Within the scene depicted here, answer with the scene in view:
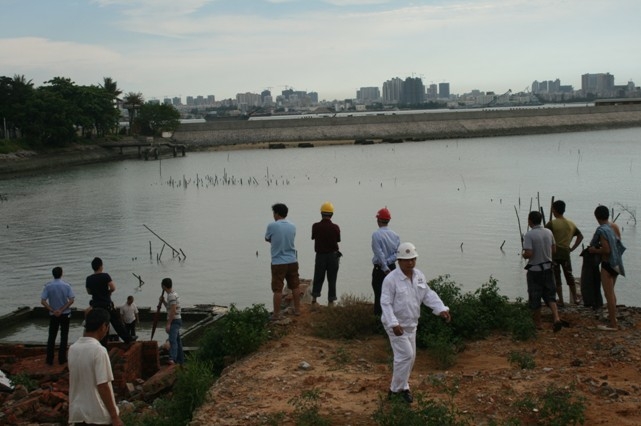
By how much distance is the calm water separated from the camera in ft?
71.9

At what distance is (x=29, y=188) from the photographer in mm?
51219

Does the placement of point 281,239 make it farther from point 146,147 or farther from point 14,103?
point 146,147

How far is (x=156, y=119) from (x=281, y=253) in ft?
273

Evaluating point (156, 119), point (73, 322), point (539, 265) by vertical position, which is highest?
point (156, 119)

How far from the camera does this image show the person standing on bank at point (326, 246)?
11438 millimetres

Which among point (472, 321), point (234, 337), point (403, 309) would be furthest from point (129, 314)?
point (403, 309)

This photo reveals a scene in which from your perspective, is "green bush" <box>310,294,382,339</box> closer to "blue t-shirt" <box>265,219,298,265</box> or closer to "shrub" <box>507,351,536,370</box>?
"blue t-shirt" <box>265,219,298,265</box>

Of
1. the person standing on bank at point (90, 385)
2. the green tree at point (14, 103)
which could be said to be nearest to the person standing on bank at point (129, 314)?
the person standing on bank at point (90, 385)

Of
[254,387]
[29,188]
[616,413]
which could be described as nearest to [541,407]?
[616,413]

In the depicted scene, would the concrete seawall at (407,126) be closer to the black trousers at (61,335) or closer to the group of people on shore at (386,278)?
the black trousers at (61,335)

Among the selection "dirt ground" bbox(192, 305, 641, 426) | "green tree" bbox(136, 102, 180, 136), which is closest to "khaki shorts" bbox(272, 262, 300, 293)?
"dirt ground" bbox(192, 305, 641, 426)

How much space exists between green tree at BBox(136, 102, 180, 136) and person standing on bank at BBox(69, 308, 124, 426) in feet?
284

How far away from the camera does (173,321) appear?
11984 mm

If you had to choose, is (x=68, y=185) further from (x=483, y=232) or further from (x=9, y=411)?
(x=9, y=411)
